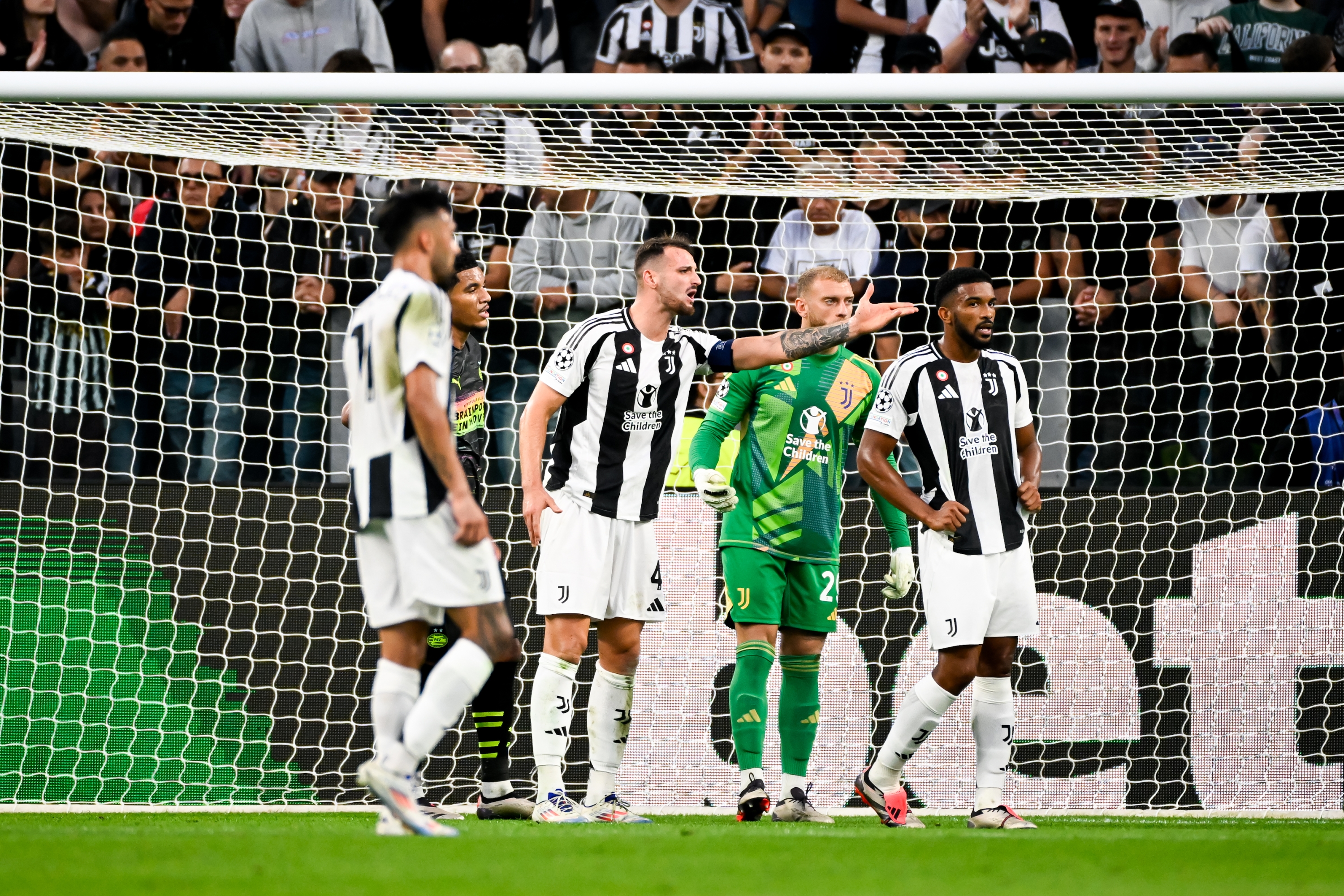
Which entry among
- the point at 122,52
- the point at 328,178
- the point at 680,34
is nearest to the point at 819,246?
the point at 680,34

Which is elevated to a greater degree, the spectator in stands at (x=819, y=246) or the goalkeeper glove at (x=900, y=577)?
the spectator in stands at (x=819, y=246)

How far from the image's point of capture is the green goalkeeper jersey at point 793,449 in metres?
6.61

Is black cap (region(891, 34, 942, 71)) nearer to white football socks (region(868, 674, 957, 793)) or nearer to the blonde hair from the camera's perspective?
Result: the blonde hair

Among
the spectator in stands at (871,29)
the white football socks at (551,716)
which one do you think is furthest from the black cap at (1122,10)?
the white football socks at (551,716)

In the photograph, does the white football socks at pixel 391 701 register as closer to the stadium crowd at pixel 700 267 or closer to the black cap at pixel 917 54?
the stadium crowd at pixel 700 267

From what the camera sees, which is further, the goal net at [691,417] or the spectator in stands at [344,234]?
the spectator in stands at [344,234]

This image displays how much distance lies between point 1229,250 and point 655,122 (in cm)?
345

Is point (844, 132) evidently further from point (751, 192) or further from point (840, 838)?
point (840, 838)

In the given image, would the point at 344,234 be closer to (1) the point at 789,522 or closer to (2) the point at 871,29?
(1) the point at 789,522

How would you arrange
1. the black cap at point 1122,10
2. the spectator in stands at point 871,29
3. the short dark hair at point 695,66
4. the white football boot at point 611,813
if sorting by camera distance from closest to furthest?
the white football boot at point 611,813 < the short dark hair at point 695,66 < the black cap at point 1122,10 < the spectator in stands at point 871,29

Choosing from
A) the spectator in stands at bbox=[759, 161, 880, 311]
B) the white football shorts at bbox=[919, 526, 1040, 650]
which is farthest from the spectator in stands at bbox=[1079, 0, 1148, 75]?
the white football shorts at bbox=[919, 526, 1040, 650]

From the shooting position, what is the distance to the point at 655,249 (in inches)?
252

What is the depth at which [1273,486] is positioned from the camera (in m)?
8.20

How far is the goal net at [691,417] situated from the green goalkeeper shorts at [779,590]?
107 centimetres
